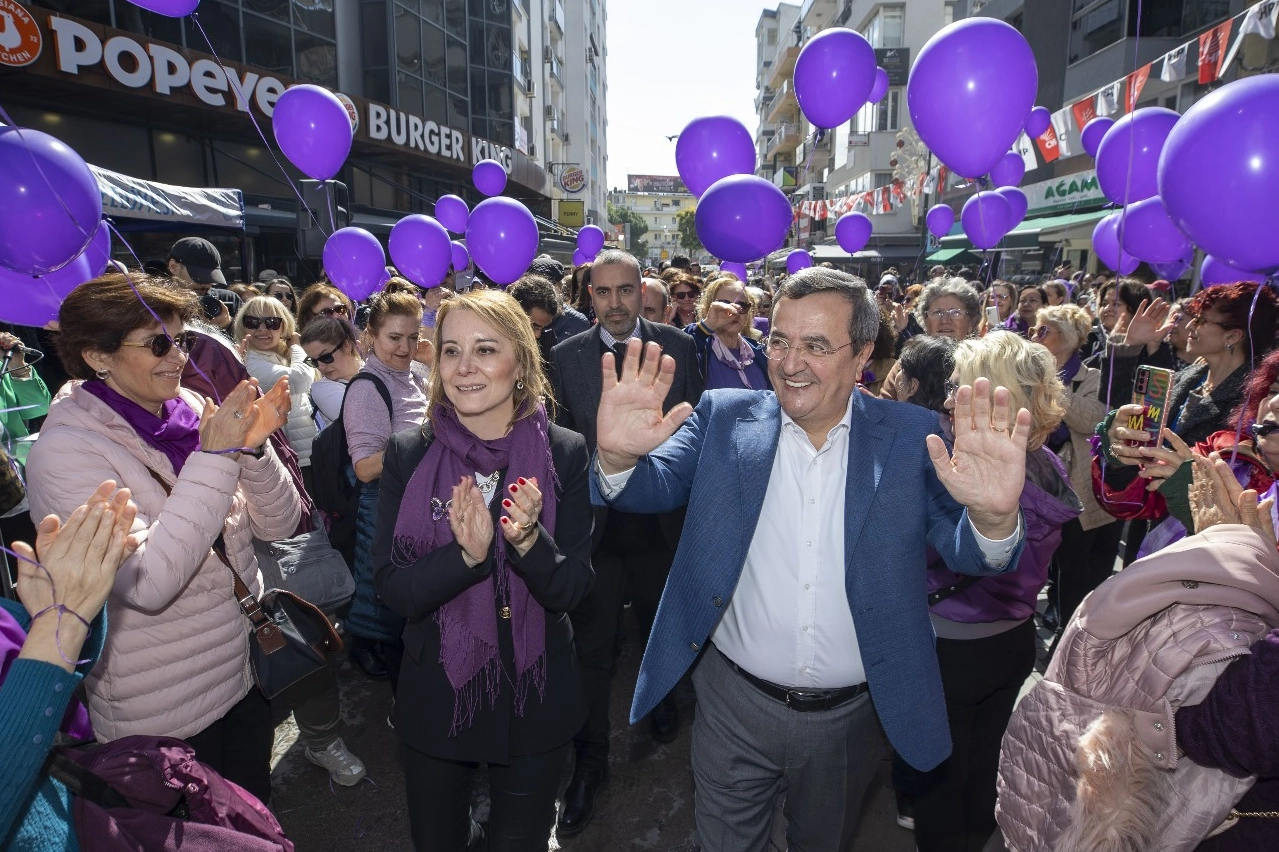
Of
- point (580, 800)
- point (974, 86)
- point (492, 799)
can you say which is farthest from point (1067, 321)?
point (492, 799)

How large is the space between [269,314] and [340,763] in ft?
7.95

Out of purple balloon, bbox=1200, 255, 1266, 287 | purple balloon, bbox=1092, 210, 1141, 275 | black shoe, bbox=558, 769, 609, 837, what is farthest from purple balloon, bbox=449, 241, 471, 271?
purple balloon, bbox=1200, 255, 1266, 287

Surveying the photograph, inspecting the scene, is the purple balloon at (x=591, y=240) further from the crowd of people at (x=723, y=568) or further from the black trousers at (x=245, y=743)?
the black trousers at (x=245, y=743)

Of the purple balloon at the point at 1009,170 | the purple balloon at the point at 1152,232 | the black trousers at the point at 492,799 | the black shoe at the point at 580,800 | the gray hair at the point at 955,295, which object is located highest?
the purple balloon at the point at 1009,170

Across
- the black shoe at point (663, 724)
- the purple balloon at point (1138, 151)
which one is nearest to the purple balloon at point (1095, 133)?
the purple balloon at point (1138, 151)

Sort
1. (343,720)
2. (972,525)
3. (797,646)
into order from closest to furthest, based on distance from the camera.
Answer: (972,525) < (797,646) < (343,720)

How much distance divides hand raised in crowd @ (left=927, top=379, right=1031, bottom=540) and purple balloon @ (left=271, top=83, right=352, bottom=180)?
17.3 ft

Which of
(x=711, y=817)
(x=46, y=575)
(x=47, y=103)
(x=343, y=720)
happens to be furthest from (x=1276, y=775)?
(x=47, y=103)

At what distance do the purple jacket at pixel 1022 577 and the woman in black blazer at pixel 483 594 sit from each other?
3.96 feet

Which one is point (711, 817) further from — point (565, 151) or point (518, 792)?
point (565, 151)

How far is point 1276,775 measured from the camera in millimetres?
1305

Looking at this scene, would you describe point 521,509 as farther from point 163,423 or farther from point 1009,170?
point 1009,170

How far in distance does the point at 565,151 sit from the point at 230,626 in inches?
1986

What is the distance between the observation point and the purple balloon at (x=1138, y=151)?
508cm
